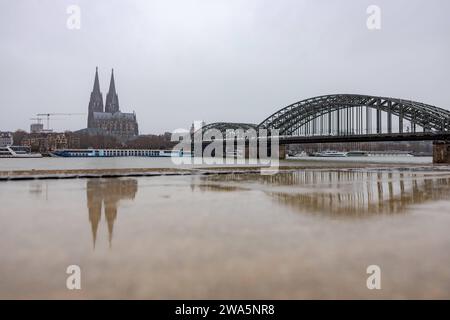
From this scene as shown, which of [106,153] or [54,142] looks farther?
[54,142]

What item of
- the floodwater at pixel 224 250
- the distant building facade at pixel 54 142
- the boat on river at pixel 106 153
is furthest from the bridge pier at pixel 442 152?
the distant building facade at pixel 54 142

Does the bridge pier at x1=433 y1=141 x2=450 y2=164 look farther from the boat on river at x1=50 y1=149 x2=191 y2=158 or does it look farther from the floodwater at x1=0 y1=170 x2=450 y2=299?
the boat on river at x1=50 y1=149 x2=191 y2=158

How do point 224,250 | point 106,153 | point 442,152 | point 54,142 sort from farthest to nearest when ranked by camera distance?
point 54,142
point 106,153
point 442,152
point 224,250

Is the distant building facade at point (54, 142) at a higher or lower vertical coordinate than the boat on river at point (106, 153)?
higher

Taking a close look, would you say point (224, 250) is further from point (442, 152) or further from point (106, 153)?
point (106, 153)

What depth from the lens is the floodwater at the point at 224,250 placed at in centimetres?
563

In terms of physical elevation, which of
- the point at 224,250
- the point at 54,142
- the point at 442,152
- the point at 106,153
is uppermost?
the point at 54,142

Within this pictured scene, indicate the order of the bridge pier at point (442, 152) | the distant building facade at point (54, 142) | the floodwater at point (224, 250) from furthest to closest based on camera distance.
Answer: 1. the distant building facade at point (54, 142)
2. the bridge pier at point (442, 152)
3. the floodwater at point (224, 250)

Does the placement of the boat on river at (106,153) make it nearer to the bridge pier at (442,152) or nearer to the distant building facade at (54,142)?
the distant building facade at (54,142)

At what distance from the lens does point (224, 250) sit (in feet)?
24.8

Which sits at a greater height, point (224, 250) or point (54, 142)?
point (54, 142)

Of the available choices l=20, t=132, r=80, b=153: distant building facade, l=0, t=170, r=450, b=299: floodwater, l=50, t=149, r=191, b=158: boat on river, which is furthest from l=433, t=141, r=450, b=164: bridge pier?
l=20, t=132, r=80, b=153: distant building facade

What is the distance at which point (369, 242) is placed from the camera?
325 inches

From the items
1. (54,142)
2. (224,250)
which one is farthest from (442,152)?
(54,142)
